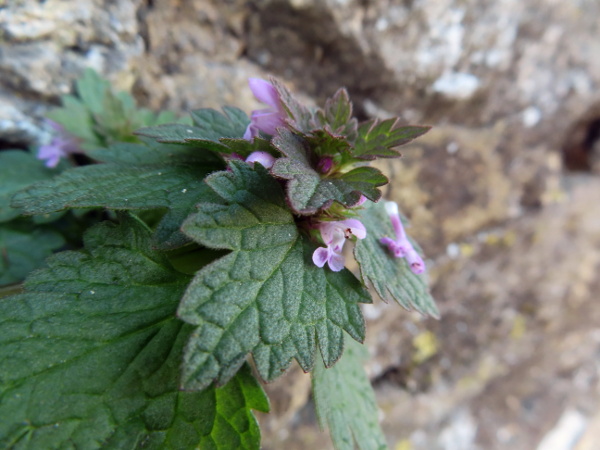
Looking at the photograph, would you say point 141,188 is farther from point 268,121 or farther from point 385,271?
point 385,271

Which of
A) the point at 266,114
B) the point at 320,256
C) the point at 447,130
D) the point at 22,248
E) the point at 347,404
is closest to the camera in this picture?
the point at 320,256

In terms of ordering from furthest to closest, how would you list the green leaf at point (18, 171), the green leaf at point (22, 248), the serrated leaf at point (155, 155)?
the green leaf at point (18, 171) < the green leaf at point (22, 248) < the serrated leaf at point (155, 155)

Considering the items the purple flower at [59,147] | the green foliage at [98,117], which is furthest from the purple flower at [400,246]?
the purple flower at [59,147]

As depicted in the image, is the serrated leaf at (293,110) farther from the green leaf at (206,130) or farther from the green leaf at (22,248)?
the green leaf at (22,248)

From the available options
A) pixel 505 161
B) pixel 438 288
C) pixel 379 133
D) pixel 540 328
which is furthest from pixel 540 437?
pixel 379 133

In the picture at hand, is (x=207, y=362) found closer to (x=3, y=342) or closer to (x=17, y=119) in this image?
(x=3, y=342)

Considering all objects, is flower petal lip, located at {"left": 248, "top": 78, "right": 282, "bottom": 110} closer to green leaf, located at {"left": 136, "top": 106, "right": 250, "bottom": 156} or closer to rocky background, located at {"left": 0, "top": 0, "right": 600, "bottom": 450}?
green leaf, located at {"left": 136, "top": 106, "right": 250, "bottom": 156}

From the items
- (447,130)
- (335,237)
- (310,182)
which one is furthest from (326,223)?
(447,130)
